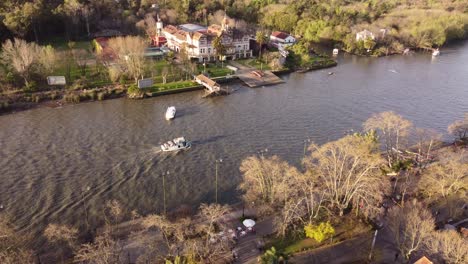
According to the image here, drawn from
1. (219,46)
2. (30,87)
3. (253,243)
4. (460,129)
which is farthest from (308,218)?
(219,46)

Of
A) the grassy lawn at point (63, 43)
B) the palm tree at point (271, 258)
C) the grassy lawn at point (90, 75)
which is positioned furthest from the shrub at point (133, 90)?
the palm tree at point (271, 258)

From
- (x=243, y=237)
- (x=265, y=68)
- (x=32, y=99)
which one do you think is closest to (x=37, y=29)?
(x=32, y=99)

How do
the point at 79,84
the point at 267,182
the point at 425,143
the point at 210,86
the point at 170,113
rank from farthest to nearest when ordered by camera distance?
1. the point at 210,86
2. the point at 79,84
3. the point at 170,113
4. the point at 425,143
5. the point at 267,182

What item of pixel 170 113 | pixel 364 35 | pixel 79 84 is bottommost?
pixel 170 113

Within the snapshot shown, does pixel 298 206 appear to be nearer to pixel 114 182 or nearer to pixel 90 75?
pixel 114 182

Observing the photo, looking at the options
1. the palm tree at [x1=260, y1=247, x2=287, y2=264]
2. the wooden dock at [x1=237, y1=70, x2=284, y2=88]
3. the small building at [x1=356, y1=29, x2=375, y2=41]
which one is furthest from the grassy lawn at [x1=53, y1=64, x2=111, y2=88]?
the small building at [x1=356, y1=29, x2=375, y2=41]

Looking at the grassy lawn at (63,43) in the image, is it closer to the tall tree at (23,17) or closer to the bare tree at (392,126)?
the tall tree at (23,17)

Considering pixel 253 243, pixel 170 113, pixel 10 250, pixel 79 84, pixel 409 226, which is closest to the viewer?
pixel 10 250
